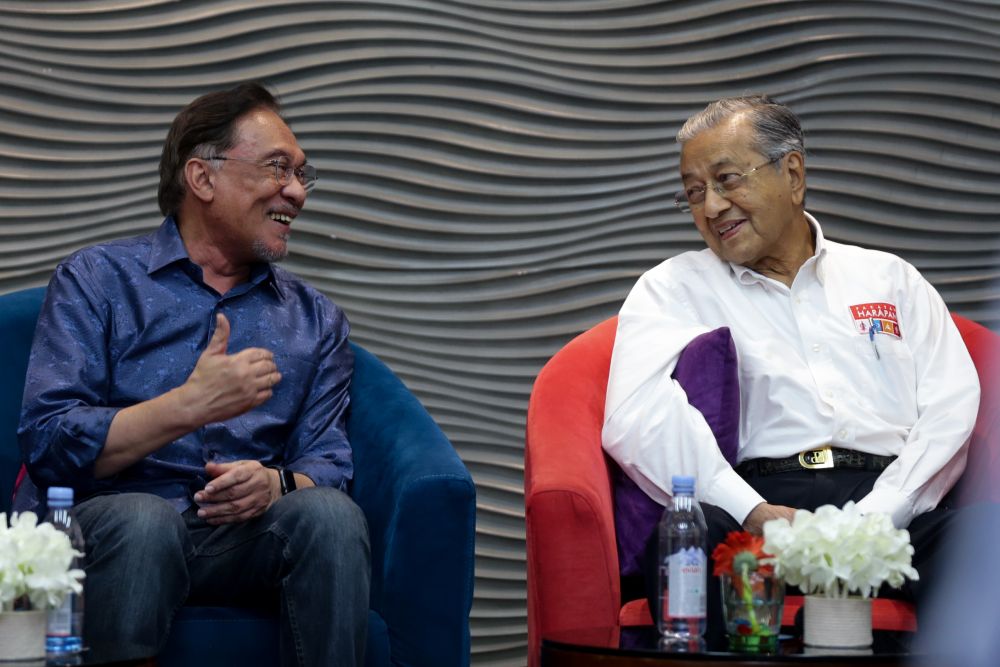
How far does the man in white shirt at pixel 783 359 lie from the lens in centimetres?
243

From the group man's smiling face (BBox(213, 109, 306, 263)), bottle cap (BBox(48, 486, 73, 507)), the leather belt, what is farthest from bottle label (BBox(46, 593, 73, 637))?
the leather belt

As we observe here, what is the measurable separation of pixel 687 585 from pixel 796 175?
121 centimetres

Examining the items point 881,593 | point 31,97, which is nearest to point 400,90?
point 31,97

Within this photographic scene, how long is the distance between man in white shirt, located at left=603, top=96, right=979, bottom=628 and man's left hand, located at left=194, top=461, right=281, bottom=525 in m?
0.67

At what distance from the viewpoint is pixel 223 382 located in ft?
7.09

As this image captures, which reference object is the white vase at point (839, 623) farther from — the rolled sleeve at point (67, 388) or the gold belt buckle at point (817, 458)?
the rolled sleeve at point (67, 388)

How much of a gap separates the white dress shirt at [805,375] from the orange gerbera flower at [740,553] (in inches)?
19.1

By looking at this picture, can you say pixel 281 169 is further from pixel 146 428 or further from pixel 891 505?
pixel 891 505

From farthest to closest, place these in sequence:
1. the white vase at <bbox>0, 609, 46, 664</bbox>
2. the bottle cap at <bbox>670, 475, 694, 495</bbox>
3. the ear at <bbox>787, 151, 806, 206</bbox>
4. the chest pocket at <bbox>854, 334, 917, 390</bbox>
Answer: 1. the ear at <bbox>787, 151, 806, 206</bbox>
2. the chest pocket at <bbox>854, 334, 917, 390</bbox>
3. the bottle cap at <bbox>670, 475, 694, 495</bbox>
4. the white vase at <bbox>0, 609, 46, 664</bbox>

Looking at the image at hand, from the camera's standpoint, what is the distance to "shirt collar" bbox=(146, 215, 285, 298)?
2.50m

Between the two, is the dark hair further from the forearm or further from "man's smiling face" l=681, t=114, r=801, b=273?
"man's smiling face" l=681, t=114, r=801, b=273

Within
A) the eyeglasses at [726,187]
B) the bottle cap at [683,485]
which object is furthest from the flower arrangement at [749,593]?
the eyeglasses at [726,187]

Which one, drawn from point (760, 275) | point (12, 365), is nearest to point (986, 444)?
point (760, 275)

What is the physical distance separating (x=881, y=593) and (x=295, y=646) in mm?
1000
